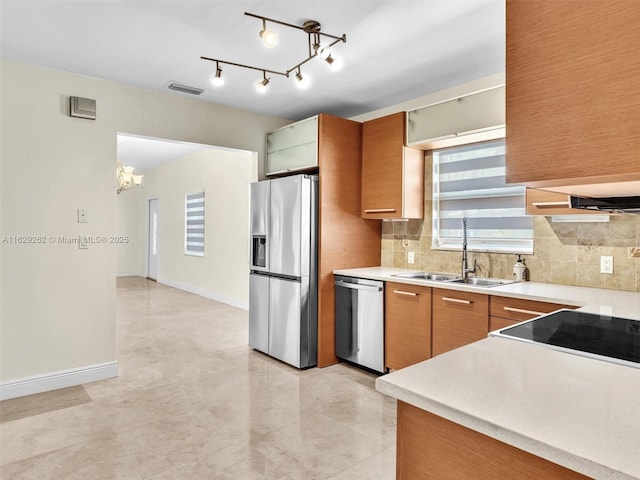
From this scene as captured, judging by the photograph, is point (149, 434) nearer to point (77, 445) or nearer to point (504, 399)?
point (77, 445)

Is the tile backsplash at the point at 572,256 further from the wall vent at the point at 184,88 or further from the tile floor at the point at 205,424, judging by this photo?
the wall vent at the point at 184,88

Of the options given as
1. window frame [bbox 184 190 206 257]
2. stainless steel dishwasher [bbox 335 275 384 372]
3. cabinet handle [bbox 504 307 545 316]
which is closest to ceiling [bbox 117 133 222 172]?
window frame [bbox 184 190 206 257]

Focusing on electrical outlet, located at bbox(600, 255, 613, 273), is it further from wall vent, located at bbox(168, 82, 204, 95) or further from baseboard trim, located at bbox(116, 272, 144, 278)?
baseboard trim, located at bbox(116, 272, 144, 278)

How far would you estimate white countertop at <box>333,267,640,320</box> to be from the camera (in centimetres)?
197

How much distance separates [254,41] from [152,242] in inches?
338

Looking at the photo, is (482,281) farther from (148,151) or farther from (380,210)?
(148,151)

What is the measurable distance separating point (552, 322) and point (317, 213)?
7.86 feet

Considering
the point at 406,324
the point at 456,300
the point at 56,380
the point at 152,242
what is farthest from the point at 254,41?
the point at 152,242

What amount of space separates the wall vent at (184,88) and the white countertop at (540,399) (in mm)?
3333

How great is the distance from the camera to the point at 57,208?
330 cm

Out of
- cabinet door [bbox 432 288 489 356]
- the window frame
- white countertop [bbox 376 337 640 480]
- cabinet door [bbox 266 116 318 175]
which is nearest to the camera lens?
white countertop [bbox 376 337 640 480]

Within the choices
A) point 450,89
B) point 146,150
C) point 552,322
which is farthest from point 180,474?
point 146,150

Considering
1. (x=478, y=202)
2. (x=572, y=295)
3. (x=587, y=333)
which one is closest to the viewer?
(x=587, y=333)

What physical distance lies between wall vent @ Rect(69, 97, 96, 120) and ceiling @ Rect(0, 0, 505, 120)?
0.74 ft
